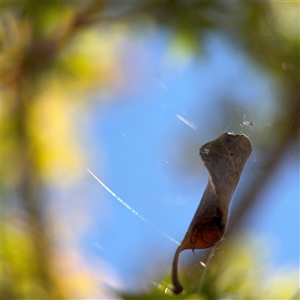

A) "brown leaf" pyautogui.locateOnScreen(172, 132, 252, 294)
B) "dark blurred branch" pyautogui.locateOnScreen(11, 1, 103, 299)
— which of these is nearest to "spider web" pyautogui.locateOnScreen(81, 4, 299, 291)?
"dark blurred branch" pyautogui.locateOnScreen(11, 1, 103, 299)

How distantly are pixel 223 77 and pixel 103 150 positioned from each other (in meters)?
0.39

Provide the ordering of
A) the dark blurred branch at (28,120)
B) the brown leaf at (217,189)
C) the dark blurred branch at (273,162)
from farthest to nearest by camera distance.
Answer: the dark blurred branch at (28,120), the dark blurred branch at (273,162), the brown leaf at (217,189)

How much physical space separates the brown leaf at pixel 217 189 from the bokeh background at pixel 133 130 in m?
0.27

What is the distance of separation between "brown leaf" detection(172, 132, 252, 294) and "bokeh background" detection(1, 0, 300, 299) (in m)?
0.27

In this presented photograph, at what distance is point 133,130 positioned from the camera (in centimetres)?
102

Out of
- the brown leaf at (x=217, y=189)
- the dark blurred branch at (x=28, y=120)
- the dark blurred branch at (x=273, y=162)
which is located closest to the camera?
the brown leaf at (x=217, y=189)

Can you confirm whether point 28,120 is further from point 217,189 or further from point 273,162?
point 217,189

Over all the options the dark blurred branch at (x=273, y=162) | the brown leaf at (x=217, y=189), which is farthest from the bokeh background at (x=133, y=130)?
the brown leaf at (x=217, y=189)

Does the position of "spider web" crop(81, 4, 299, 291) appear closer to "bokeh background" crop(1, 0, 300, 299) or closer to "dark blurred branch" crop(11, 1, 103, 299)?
"bokeh background" crop(1, 0, 300, 299)

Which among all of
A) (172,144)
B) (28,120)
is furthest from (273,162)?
(28,120)

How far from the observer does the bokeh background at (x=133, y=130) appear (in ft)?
2.77

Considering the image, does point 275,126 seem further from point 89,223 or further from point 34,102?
point 34,102

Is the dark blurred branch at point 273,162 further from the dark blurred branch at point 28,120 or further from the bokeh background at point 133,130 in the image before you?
the dark blurred branch at point 28,120

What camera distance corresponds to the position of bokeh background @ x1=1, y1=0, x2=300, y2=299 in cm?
85
